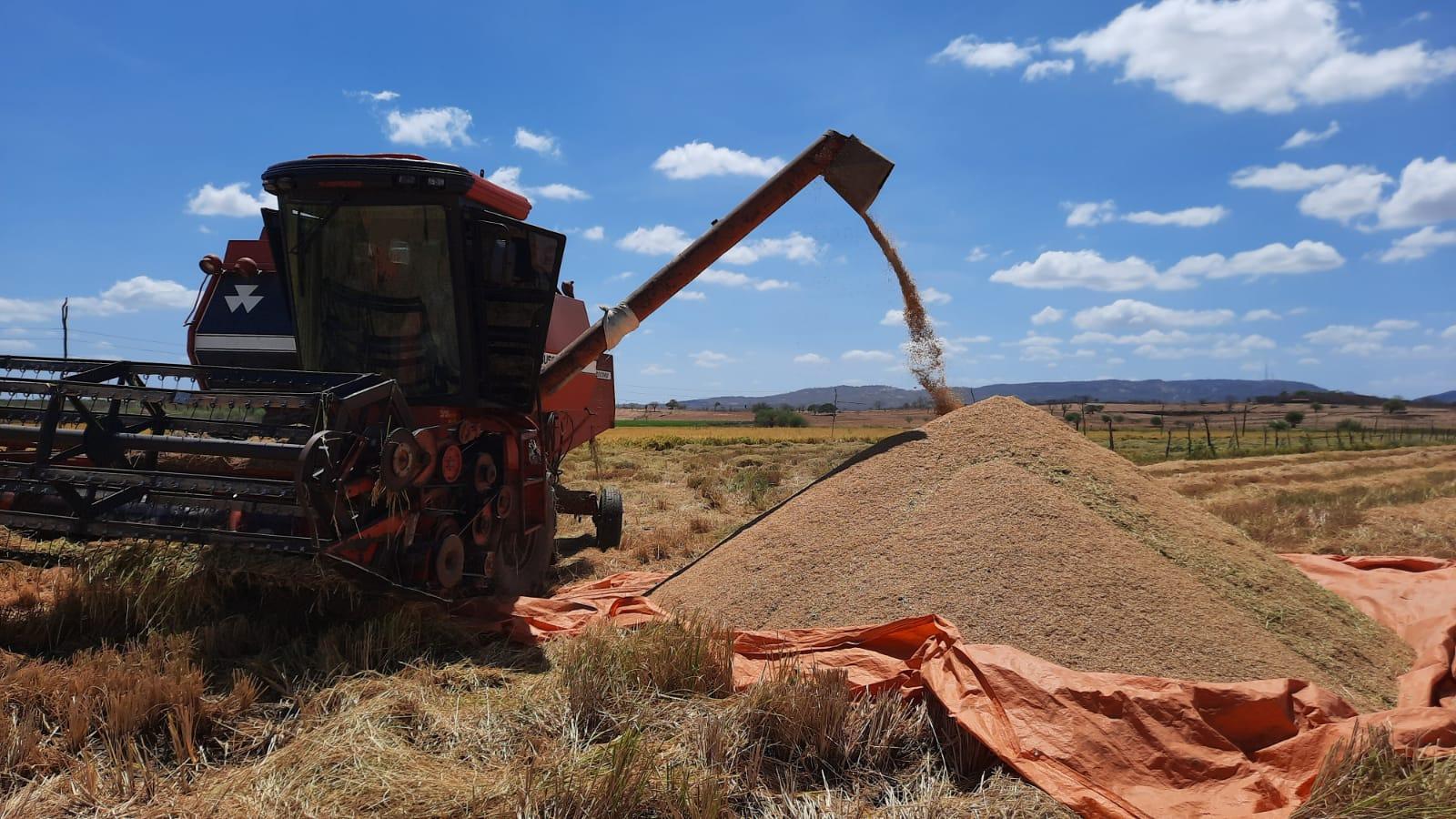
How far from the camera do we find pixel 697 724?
11.3 ft

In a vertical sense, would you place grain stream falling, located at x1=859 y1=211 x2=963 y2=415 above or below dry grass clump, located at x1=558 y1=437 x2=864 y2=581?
above

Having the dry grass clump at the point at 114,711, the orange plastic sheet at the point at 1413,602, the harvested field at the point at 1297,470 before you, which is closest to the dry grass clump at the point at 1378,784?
the orange plastic sheet at the point at 1413,602

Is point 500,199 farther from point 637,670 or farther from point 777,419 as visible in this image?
point 777,419

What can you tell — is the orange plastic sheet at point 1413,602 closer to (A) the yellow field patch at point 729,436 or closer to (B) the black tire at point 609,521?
(B) the black tire at point 609,521

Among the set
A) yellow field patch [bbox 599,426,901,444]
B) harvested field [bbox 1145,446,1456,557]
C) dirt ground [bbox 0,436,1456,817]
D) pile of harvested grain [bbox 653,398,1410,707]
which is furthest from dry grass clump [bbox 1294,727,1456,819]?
yellow field patch [bbox 599,426,901,444]

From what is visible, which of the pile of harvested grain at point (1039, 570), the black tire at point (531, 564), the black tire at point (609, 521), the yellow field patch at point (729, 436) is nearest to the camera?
the pile of harvested grain at point (1039, 570)

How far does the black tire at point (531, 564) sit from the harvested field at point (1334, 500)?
7.69 metres

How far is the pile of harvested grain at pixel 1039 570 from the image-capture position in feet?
14.4

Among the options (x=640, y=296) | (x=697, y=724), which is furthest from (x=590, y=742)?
(x=640, y=296)

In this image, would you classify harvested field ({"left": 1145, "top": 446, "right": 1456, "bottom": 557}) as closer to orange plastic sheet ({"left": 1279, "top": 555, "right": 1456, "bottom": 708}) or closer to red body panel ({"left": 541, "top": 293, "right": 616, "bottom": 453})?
orange plastic sheet ({"left": 1279, "top": 555, "right": 1456, "bottom": 708})

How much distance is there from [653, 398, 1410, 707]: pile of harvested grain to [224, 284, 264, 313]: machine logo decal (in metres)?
4.84

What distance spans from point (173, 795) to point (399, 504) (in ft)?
5.74

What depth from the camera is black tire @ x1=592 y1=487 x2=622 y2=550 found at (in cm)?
895

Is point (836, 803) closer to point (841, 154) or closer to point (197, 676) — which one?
point (197, 676)
